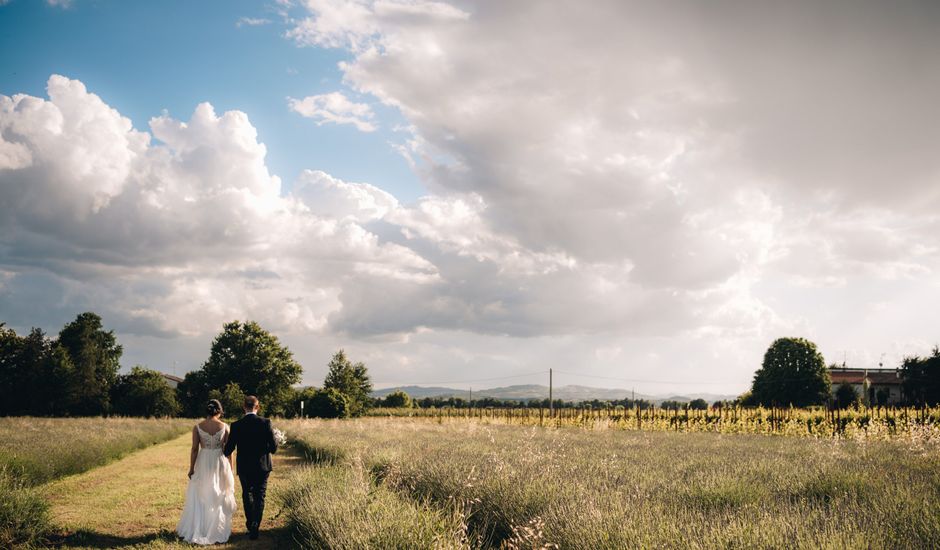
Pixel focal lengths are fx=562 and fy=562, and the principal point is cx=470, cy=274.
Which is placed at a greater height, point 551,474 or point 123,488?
Result: point 551,474

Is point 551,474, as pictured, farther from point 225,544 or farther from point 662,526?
point 225,544

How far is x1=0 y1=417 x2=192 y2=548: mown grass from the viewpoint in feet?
26.3

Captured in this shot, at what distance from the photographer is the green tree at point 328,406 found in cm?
4650

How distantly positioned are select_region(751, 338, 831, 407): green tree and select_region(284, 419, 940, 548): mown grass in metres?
45.7

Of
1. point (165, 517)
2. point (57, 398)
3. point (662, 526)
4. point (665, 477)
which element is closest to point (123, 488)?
point (165, 517)

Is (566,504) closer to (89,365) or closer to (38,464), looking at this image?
(38,464)

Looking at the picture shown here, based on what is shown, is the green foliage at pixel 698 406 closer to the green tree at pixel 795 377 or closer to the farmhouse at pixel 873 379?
the green tree at pixel 795 377

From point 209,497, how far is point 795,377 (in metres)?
55.9

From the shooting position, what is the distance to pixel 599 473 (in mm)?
8484

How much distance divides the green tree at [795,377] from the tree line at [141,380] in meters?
39.3

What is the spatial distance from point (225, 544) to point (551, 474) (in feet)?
16.2

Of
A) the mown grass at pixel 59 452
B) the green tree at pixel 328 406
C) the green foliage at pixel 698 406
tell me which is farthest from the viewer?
the green tree at pixel 328 406

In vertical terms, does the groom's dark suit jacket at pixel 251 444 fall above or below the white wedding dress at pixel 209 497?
above

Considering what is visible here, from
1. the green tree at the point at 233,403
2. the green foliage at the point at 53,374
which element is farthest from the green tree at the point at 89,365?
the green tree at the point at 233,403
